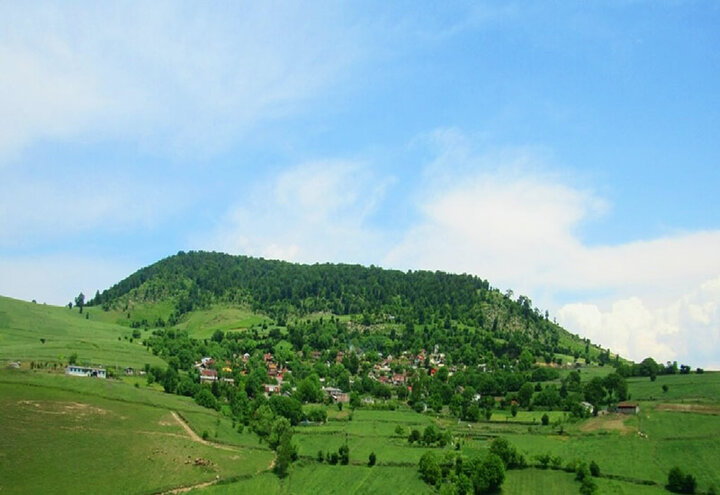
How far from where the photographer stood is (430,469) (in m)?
100

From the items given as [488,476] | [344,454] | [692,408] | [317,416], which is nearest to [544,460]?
[488,476]

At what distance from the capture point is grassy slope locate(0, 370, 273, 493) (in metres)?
84.9

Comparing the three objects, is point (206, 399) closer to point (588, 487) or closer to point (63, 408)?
point (63, 408)

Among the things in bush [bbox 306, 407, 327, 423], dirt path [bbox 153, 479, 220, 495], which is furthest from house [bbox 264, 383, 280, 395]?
dirt path [bbox 153, 479, 220, 495]

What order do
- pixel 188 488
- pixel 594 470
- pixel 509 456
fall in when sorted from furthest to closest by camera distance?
pixel 509 456 → pixel 594 470 → pixel 188 488

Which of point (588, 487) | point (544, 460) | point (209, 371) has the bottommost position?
point (588, 487)

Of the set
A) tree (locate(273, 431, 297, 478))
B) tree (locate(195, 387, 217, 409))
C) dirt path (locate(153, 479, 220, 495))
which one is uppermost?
tree (locate(195, 387, 217, 409))

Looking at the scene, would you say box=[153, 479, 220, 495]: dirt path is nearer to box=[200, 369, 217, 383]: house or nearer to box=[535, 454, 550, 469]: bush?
box=[535, 454, 550, 469]: bush

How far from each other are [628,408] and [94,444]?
3925 inches

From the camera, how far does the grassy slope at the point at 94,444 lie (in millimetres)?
84875

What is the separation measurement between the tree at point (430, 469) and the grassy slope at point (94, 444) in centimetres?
2544

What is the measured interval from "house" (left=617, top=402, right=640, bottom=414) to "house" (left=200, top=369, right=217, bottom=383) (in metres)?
99.0

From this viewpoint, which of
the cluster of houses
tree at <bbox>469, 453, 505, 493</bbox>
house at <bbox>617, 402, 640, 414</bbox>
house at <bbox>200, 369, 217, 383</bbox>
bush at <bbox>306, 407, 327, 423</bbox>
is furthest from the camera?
house at <bbox>200, 369, 217, 383</bbox>

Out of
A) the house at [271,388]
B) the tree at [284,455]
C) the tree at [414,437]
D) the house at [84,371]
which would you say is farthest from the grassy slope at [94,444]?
the house at [271,388]
